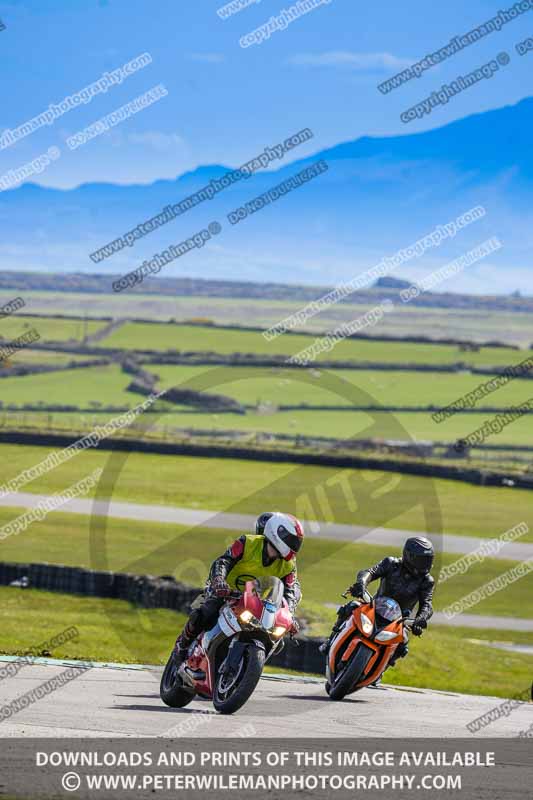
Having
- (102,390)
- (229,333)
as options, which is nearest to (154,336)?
(229,333)

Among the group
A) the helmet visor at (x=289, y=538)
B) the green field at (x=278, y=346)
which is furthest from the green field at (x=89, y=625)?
the green field at (x=278, y=346)

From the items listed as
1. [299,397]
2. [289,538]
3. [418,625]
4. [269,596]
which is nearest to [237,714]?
[269,596]

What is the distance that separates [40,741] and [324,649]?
17.8ft

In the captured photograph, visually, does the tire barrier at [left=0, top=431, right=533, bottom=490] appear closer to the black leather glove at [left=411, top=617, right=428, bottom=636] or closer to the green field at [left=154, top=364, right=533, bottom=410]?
the green field at [left=154, top=364, right=533, bottom=410]

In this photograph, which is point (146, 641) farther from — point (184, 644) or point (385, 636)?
point (184, 644)

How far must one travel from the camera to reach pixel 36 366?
415 feet

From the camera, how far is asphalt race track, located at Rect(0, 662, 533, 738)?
1255 centimetres

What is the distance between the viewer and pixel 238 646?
13.4 m

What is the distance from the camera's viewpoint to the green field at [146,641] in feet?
86.2

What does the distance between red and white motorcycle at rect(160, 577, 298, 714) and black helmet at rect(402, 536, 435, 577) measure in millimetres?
2628

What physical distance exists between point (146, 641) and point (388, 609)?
13566mm

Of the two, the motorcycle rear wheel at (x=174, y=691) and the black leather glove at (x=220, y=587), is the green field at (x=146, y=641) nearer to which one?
the motorcycle rear wheel at (x=174, y=691)

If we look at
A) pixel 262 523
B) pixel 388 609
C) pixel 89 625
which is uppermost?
pixel 262 523

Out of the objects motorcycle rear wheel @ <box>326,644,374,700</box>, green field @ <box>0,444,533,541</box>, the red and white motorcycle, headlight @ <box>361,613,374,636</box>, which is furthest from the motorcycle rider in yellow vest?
green field @ <box>0,444,533,541</box>
